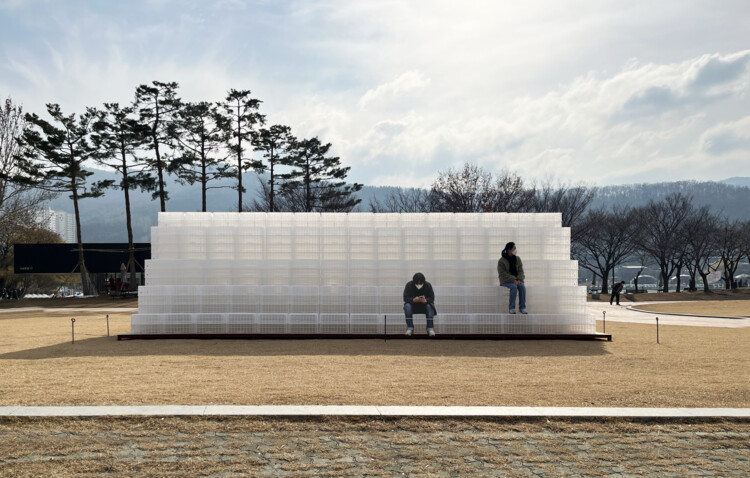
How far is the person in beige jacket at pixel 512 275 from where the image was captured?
1647cm

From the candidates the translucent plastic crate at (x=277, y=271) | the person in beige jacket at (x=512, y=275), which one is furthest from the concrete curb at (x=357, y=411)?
the translucent plastic crate at (x=277, y=271)

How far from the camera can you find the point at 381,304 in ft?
56.3

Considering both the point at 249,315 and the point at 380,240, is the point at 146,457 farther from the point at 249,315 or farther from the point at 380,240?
the point at 380,240

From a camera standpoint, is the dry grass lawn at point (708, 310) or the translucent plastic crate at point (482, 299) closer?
the translucent plastic crate at point (482, 299)

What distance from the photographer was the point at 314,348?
13.9 meters

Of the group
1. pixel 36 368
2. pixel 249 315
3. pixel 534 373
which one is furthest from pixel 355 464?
pixel 249 315

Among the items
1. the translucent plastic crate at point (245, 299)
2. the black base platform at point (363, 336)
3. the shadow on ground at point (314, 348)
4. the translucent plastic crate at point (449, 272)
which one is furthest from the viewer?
the translucent plastic crate at point (449, 272)

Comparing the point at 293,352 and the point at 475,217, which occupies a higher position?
the point at 475,217

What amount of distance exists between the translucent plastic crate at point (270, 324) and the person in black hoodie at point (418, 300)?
3384 mm

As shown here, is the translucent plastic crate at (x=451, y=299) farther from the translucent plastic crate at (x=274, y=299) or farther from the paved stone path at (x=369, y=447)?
the paved stone path at (x=369, y=447)

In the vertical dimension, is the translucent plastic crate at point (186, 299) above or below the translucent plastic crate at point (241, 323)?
above

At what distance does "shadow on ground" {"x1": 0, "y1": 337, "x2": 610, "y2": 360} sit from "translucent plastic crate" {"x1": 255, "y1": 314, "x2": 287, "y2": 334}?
1.12 meters

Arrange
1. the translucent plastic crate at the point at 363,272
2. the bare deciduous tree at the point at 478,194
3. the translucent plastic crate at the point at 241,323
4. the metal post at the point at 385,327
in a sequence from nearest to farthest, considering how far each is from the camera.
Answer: the metal post at the point at 385,327 → the translucent plastic crate at the point at 241,323 → the translucent plastic crate at the point at 363,272 → the bare deciduous tree at the point at 478,194

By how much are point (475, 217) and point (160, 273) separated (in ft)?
31.4
